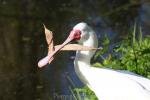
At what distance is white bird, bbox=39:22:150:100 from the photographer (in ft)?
18.9

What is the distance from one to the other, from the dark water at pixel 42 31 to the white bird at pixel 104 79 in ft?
8.80

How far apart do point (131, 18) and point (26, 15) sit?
6.97 ft

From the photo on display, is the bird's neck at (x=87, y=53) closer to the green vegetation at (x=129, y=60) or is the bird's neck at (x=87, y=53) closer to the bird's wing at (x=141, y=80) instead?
the bird's wing at (x=141, y=80)

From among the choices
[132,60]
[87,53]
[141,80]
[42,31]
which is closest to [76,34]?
[87,53]

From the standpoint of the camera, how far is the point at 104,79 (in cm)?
590

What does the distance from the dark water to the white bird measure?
2.68m

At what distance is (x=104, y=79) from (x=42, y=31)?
6063 mm

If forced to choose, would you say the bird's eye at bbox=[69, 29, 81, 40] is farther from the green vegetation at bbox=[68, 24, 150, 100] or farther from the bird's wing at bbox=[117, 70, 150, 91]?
the green vegetation at bbox=[68, 24, 150, 100]

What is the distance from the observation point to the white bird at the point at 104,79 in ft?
18.9

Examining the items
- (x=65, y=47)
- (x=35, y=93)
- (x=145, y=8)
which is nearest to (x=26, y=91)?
(x=35, y=93)

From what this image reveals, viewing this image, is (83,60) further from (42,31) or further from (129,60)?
(42,31)

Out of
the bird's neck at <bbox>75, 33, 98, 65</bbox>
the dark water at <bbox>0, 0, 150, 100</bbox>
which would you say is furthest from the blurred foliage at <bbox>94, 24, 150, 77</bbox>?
the dark water at <bbox>0, 0, 150, 100</bbox>

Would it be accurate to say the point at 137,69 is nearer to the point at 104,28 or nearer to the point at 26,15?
the point at 104,28

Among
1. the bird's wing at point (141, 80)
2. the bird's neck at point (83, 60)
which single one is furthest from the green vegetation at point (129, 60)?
the bird's wing at point (141, 80)
